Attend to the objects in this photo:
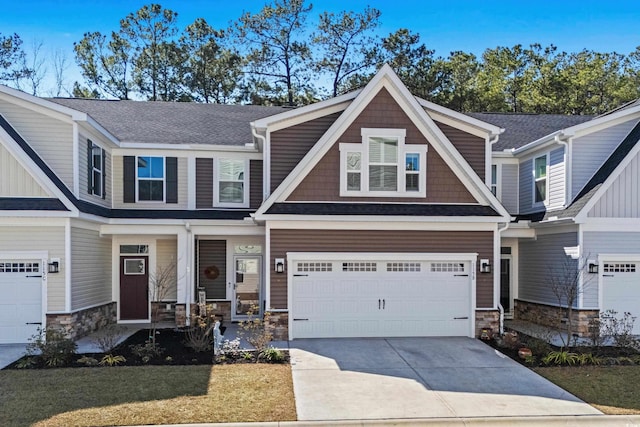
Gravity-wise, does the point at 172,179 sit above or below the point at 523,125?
below

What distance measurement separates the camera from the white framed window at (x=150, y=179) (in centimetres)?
1627

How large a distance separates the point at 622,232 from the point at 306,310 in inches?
339

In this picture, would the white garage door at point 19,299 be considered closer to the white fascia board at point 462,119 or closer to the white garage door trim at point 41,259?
the white garage door trim at point 41,259

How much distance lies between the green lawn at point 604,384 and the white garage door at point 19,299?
37.5 feet

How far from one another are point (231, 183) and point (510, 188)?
9.09 meters

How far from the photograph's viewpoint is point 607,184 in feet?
45.0

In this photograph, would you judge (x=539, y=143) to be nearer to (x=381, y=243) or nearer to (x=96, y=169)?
(x=381, y=243)

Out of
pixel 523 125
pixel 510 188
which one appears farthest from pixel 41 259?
pixel 523 125

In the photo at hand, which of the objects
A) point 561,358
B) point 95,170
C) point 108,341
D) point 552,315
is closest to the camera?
point 561,358

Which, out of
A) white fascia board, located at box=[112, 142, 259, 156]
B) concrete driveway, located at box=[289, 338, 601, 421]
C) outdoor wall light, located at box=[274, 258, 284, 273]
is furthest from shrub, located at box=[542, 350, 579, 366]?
white fascia board, located at box=[112, 142, 259, 156]

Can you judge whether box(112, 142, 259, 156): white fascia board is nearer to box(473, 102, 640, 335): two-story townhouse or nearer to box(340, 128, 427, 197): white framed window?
box(340, 128, 427, 197): white framed window

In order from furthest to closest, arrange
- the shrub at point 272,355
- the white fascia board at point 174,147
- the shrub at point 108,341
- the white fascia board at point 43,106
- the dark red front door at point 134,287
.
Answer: the dark red front door at point 134,287, the white fascia board at point 174,147, the white fascia board at point 43,106, the shrub at point 108,341, the shrub at point 272,355

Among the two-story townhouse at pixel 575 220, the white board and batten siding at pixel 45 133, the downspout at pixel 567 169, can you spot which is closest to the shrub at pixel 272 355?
the white board and batten siding at pixel 45 133

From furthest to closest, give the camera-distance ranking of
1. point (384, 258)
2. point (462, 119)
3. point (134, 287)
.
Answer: point (134, 287)
point (462, 119)
point (384, 258)
